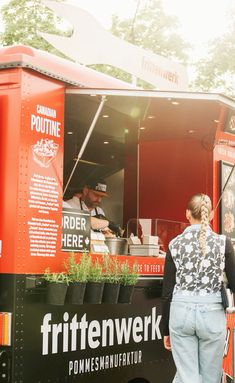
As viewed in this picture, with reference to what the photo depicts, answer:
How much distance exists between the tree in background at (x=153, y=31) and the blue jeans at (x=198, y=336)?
737 inches

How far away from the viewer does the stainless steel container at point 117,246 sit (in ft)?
19.5

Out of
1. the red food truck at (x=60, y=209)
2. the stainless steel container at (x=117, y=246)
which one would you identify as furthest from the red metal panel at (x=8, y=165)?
the stainless steel container at (x=117, y=246)

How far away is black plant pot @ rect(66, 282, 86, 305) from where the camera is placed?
485cm

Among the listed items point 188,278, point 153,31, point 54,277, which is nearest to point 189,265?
point 188,278

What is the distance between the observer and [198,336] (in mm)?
4695

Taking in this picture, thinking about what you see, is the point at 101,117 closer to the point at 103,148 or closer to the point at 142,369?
Result: the point at 103,148

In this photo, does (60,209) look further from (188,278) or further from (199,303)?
(199,303)

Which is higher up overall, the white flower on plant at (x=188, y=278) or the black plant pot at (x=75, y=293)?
the white flower on plant at (x=188, y=278)

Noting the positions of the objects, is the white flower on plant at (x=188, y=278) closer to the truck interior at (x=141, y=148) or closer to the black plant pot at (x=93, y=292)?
the black plant pot at (x=93, y=292)

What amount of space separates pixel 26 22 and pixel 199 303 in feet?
52.4

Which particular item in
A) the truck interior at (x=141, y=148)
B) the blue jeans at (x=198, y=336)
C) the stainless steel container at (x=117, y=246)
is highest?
the truck interior at (x=141, y=148)

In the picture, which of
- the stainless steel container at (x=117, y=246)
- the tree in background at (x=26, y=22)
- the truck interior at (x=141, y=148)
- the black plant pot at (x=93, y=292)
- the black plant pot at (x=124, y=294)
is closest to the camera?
the black plant pot at (x=93, y=292)

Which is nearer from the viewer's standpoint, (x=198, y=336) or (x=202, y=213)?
(x=198, y=336)

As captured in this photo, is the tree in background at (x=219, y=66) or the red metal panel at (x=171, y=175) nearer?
the red metal panel at (x=171, y=175)
